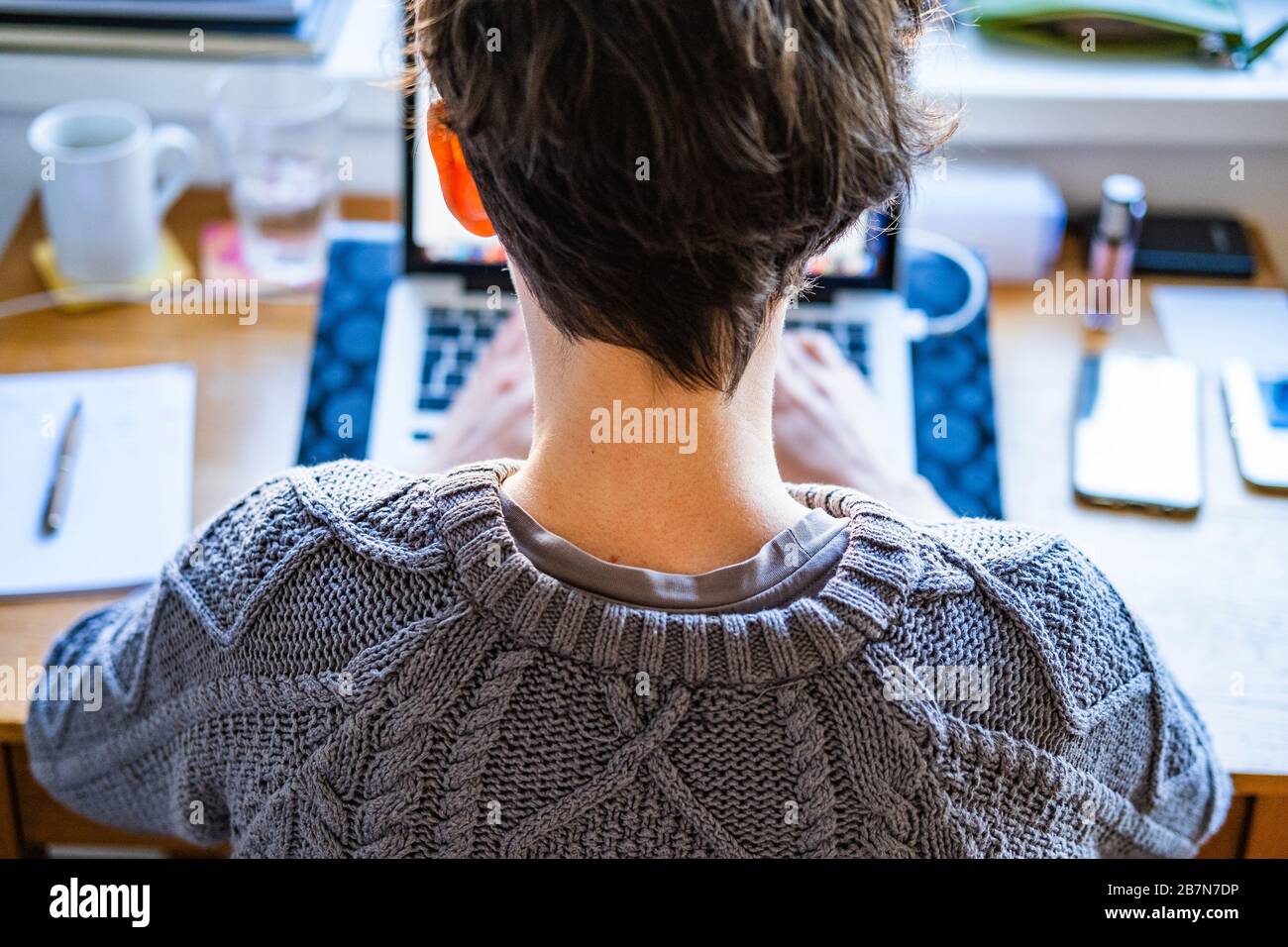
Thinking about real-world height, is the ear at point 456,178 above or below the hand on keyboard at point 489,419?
above

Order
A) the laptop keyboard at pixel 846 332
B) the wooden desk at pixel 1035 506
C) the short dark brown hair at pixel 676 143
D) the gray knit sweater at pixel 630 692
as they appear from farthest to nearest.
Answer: the laptop keyboard at pixel 846 332 < the wooden desk at pixel 1035 506 < the gray knit sweater at pixel 630 692 < the short dark brown hair at pixel 676 143

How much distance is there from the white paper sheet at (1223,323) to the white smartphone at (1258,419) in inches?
0.6

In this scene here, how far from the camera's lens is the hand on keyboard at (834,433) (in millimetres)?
1059

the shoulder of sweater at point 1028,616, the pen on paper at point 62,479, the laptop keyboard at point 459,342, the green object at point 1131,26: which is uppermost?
the green object at point 1131,26

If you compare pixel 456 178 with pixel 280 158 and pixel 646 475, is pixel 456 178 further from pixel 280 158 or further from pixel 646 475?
pixel 280 158

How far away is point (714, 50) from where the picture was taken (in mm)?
556

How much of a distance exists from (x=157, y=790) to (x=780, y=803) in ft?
1.43

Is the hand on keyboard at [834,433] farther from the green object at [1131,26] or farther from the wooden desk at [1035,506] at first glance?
the green object at [1131,26]

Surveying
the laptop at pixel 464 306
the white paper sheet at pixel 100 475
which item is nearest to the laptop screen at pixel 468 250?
the laptop at pixel 464 306

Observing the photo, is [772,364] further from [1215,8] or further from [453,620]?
[1215,8]

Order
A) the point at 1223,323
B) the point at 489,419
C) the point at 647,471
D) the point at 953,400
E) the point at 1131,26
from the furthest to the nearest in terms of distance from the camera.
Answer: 1. the point at 1131,26
2. the point at 1223,323
3. the point at 953,400
4. the point at 489,419
5. the point at 647,471


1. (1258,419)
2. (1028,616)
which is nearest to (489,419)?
(1028,616)

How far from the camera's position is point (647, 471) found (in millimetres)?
688

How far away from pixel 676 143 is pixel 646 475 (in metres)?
0.19
